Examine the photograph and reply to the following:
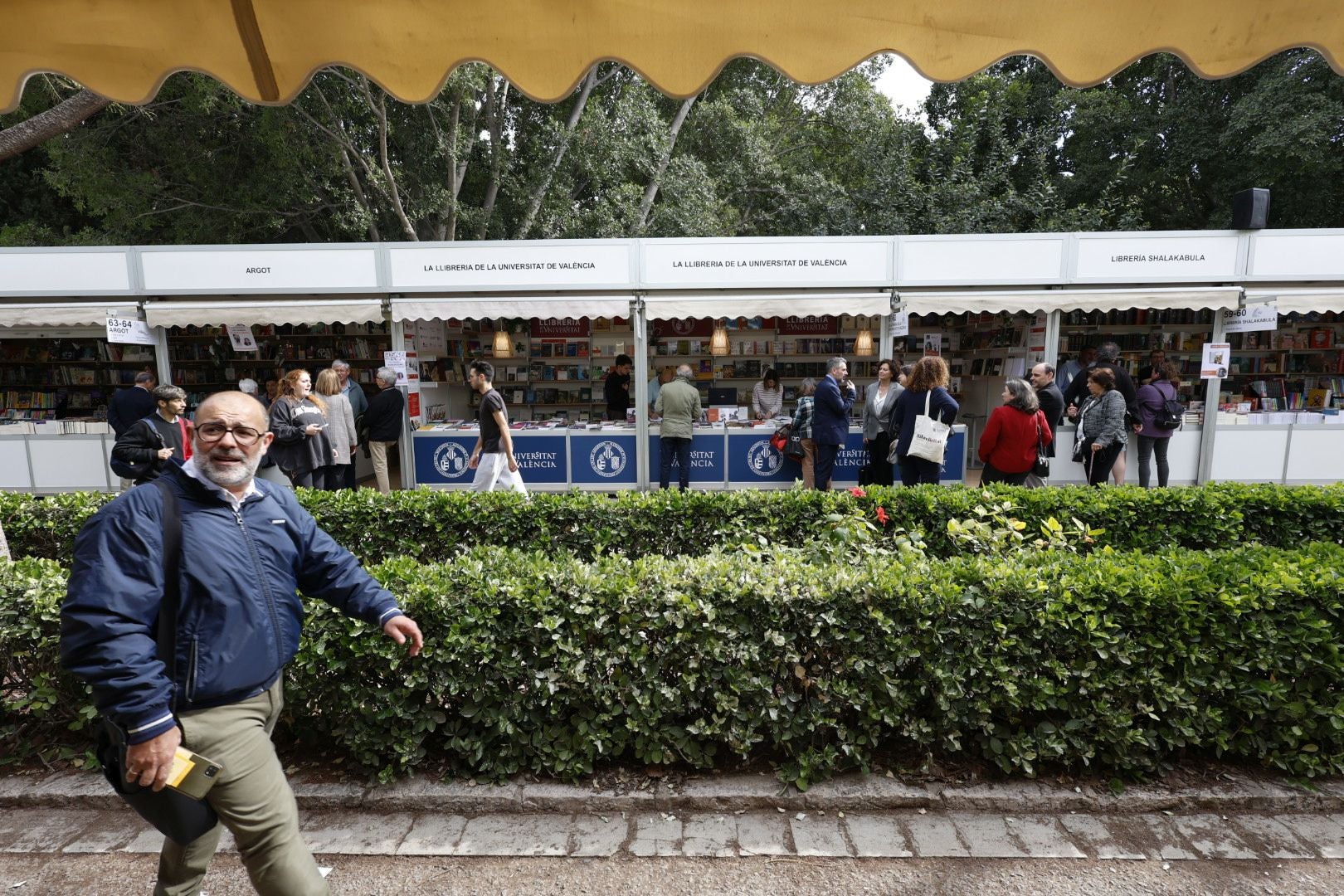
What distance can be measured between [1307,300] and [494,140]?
51.9 feet

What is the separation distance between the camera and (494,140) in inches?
667

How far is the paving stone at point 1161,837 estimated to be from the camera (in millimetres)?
2674

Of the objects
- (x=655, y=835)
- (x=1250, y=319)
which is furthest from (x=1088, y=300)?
(x=655, y=835)

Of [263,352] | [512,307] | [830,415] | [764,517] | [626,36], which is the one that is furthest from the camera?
[263,352]

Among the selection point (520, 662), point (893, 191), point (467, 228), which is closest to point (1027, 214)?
point (893, 191)

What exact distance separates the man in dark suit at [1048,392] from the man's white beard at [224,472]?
7.36 m

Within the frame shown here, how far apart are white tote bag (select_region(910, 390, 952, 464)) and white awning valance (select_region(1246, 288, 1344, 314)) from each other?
5.72 meters

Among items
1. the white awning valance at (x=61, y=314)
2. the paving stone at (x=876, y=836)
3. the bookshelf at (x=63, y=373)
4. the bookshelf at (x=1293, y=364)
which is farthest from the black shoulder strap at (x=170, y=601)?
the bookshelf at (x=1293, y=364)

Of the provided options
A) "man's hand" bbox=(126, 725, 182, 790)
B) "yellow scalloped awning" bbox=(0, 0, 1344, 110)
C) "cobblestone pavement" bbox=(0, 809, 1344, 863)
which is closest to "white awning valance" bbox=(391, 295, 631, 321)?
"yellow scalloped awning" bbox=(0, 0, 1344, 110)

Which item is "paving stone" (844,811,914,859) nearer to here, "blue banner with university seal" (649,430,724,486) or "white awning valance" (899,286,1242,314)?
"blue banner with university seal" (649,430,724,486)

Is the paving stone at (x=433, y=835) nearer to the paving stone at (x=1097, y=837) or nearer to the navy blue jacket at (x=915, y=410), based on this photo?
the paving stone at (x=1097, y=837)

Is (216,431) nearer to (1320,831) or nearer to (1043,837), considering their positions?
(1043,837)

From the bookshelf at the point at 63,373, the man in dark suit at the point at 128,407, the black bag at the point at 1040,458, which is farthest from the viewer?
the bookshelf at the point at 63,373

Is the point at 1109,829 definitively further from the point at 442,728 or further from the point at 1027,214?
the point at 1027,214
